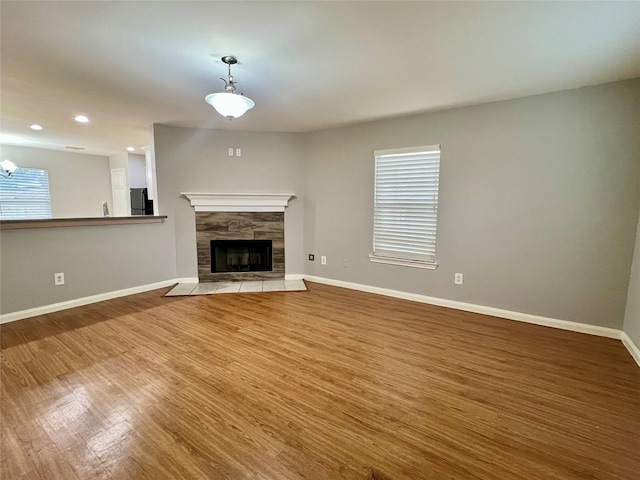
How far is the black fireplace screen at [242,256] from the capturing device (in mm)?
4488

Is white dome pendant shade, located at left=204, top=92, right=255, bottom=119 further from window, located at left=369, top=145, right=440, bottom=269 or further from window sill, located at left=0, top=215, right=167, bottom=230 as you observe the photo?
window sill, located at left=0, top=215, right=167, bottom=230

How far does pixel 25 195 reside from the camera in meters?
6.08

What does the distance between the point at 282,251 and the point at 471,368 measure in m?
3.08

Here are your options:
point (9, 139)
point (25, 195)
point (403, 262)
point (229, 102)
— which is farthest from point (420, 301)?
point (25, 195)

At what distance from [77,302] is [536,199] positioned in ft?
17.0

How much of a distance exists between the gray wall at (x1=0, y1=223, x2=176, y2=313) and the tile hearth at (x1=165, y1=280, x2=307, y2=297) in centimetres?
45

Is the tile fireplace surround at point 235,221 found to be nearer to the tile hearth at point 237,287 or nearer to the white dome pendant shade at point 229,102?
the tile hearth at point 237,287

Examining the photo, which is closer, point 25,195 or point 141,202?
point 141,202

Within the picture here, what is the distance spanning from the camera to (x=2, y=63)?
2.27m

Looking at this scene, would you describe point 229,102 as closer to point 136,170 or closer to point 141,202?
point 141,202

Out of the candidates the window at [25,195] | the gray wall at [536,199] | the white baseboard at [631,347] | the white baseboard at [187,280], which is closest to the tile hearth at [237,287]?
the white baseboard at [187,280]

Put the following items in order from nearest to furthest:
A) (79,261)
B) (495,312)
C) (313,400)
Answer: (313,400)
(495,312)
(79,261)

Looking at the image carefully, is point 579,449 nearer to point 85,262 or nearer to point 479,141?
point 479,141

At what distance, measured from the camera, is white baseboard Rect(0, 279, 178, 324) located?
2885 mm
